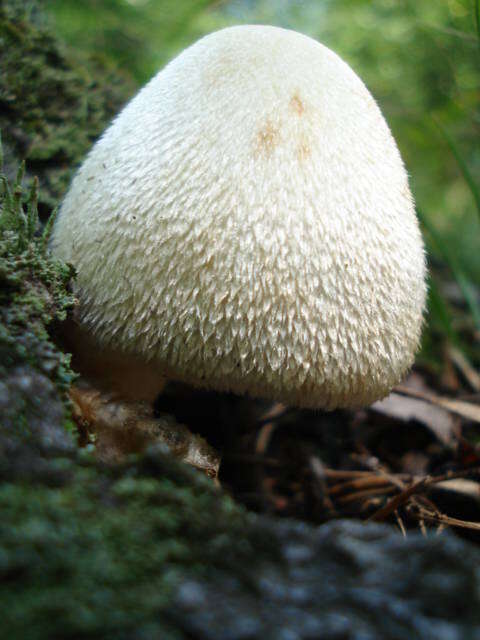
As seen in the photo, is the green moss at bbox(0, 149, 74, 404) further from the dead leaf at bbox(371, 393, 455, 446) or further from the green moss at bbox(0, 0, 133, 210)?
the dead leaf at bbox(371, 393, 455, 446)

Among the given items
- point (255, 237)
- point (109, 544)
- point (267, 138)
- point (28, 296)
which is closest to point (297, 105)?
point (267, 138)

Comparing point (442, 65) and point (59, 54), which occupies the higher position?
point (442, 65)

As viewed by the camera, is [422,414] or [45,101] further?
[422,414]

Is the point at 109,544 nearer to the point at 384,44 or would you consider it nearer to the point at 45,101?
the point at 45,101

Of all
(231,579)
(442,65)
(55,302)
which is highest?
(442,65)

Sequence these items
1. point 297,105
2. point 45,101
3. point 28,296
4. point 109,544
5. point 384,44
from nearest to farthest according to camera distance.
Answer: point 109,544 < point 28,296 < point 297,105 < point 45,101 < point 384,44

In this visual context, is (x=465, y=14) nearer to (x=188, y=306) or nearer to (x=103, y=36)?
(x=103, y=36)

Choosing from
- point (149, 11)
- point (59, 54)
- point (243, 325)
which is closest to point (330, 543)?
point (243, 325)

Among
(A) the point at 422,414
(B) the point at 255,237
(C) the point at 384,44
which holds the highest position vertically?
(C) the point at 384,44
